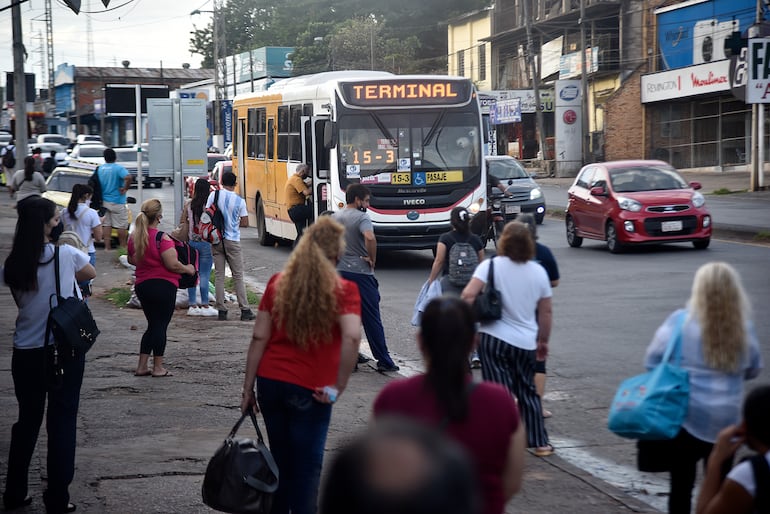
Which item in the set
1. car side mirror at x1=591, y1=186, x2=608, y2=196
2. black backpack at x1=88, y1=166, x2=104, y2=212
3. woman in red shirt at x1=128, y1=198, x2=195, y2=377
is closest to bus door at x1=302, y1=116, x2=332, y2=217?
black backpack at x1=88, y1=166, x2=104, y2=212

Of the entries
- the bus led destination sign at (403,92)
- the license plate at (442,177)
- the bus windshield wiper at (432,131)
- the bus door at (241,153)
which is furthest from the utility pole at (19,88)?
the license plate at (442,177)

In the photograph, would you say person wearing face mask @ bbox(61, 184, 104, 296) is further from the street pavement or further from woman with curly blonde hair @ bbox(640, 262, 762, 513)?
woman with curly blonde hair @ bbox(640, 262, 762, 513)

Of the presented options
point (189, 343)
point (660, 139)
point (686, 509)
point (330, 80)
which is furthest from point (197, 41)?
point (686, 509)

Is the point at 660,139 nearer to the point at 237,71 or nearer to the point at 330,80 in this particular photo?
the point at 330,80

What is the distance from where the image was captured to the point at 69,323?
6148mm

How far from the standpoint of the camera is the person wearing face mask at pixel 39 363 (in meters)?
6.15

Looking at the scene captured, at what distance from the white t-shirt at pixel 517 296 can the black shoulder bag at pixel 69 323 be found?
2399 millimetres

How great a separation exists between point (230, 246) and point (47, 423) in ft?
25.7

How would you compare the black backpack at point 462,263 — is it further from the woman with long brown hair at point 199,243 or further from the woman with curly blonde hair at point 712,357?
the woman with long brown hair at point 199,243

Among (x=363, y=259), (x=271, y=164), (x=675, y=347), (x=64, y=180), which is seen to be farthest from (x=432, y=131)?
(x=675, y=347)

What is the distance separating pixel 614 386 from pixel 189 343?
4959mm

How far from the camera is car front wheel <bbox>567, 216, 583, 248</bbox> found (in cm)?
2159

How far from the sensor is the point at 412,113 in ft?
61.9

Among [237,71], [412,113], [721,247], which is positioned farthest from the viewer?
[237,71]
